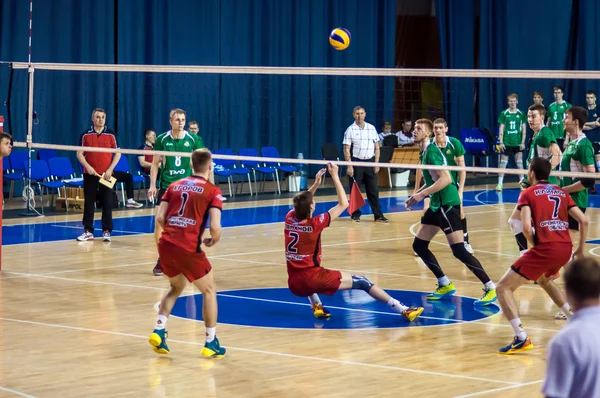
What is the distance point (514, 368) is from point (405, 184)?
52.9ft

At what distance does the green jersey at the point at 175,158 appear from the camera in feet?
41.2

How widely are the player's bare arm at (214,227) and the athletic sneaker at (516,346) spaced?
97.1 inches

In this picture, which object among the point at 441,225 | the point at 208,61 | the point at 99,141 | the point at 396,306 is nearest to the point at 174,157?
the point at 99,141

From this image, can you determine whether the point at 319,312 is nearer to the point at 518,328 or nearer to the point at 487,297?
the point at 487,297

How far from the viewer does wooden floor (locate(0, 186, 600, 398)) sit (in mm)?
7691

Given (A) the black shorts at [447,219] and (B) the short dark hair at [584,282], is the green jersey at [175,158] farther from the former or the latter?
(B) the short dark hair at [584,282]

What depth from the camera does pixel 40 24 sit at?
21.0 meters

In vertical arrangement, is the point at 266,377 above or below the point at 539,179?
below

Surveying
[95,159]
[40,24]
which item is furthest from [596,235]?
[40,24]

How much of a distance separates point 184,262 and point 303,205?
4.83 ft

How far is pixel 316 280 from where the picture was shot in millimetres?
9531

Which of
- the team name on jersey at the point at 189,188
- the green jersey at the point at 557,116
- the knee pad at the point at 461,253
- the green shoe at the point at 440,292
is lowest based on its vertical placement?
the green shoe at the point at 440,292

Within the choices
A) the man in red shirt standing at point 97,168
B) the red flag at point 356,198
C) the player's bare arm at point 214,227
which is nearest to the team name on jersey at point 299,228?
the player's bare arm at point 214,227

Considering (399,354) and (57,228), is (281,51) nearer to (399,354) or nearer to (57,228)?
(57,228)
